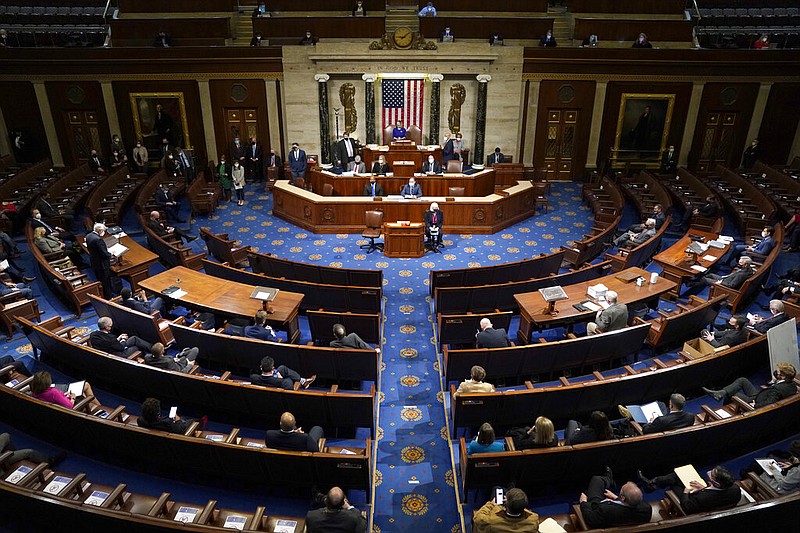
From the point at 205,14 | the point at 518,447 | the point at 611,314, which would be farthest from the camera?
the point at 205,14

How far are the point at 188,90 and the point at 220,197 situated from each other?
407cm

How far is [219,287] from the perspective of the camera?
342 inches

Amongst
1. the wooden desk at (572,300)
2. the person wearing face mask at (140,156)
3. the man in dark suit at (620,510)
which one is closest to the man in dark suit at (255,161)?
the person wearing face mask at (140,156)

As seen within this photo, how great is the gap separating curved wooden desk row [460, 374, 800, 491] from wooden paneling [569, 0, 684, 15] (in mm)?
15760

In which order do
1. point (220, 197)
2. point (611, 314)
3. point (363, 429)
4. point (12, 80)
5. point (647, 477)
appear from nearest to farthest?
point (647, 477)
point (363, 429)
point (611, 314)
point (220, 197)
point (12, 80)

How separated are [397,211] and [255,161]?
6.46m

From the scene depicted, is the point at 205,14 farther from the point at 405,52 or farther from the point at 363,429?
the point at 363,429

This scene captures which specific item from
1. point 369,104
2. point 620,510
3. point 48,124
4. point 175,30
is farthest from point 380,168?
point 620,510

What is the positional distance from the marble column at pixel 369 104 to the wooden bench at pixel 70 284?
10128mm

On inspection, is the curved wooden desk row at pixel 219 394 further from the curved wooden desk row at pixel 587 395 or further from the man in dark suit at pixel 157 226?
the man in dark suit at pixel 157 226

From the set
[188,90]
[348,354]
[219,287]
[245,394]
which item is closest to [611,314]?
[348,354]

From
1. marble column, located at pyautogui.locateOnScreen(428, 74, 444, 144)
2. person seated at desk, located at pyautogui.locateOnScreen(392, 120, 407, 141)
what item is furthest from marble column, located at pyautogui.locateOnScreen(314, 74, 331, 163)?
marble column, located at pyautogui.locateOnScreen(428, 74, 444, 144)

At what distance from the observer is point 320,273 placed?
9.48 m

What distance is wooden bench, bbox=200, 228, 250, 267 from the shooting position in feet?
36.2
